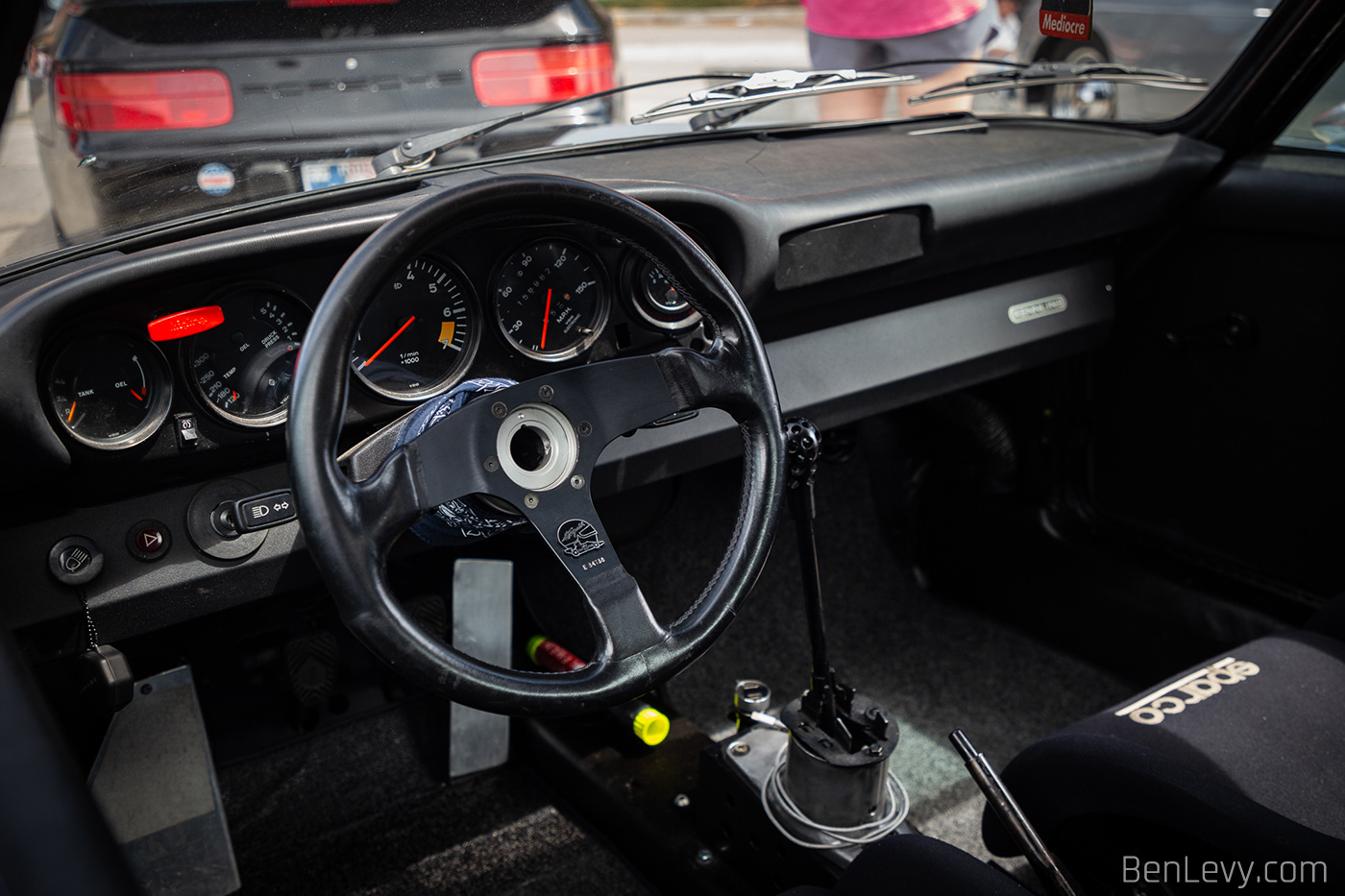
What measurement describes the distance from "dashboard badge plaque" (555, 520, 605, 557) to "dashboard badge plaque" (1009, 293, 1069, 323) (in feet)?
4.19

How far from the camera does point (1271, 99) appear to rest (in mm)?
1939

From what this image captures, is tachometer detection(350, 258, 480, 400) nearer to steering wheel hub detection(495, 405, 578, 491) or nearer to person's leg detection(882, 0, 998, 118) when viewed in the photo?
steering wheel hub detection(495, 405, 578, 491)

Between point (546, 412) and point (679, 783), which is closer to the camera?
point (546, 412)

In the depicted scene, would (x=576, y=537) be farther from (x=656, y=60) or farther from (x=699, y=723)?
(x=656, y=60)

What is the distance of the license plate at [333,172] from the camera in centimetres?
144

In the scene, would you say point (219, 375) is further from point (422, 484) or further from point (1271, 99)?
point (1271, 99)

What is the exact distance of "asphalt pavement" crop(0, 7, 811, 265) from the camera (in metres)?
1.35

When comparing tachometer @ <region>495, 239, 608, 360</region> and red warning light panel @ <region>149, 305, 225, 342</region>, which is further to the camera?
tachometer @ <region>495, 239, 608, 360</region>

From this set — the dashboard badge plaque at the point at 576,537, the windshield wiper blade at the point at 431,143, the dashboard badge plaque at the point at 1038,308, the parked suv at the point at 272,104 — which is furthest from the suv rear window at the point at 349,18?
the dashboard badge plaque at the point at 1038,308

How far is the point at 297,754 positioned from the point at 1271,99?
2.26 m

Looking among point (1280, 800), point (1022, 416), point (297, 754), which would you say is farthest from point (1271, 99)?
point (297, 754)

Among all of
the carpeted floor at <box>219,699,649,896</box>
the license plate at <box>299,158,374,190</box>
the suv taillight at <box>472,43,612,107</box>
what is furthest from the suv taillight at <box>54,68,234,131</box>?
the carpeted floor at <box>219,699,649,896</box>

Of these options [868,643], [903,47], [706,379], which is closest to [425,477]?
[706,379]

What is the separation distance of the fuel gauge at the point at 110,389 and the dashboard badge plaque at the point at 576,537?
570 mm
